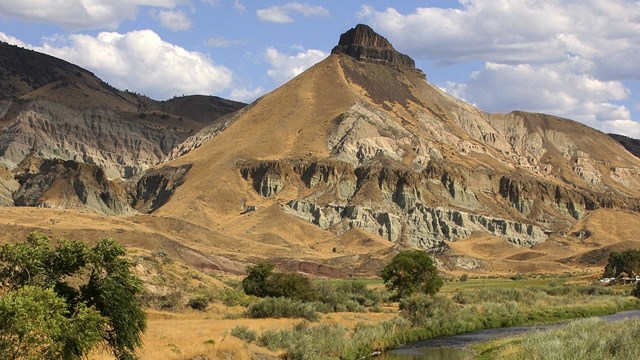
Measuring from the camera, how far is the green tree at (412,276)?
71625 mm

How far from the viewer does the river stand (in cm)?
4372

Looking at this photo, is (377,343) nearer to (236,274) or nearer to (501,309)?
(501,309)

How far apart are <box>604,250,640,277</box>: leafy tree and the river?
57.1m

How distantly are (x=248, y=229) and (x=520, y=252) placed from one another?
5122 centimetres

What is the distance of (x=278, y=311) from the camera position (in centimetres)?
5216

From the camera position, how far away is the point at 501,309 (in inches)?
2468

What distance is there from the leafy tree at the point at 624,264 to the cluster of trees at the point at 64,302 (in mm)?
90251

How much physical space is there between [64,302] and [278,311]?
26992 millimetres

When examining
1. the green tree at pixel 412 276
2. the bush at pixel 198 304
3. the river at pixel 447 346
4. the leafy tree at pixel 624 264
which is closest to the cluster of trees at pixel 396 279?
the green tree at pixel 412 276

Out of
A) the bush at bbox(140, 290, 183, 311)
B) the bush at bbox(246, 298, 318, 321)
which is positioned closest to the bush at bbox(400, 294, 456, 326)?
the bush at bbox(246, 298, 318, 321)

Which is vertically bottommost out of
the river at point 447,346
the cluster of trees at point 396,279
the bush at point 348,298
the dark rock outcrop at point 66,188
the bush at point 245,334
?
the river at point 447,346

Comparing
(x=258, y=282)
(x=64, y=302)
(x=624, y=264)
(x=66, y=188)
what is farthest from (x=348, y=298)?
(x=66, y=188)

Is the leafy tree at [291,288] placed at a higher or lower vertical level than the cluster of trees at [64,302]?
lower

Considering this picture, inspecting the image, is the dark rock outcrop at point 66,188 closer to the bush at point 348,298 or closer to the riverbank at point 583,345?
the bush at point 348,298
